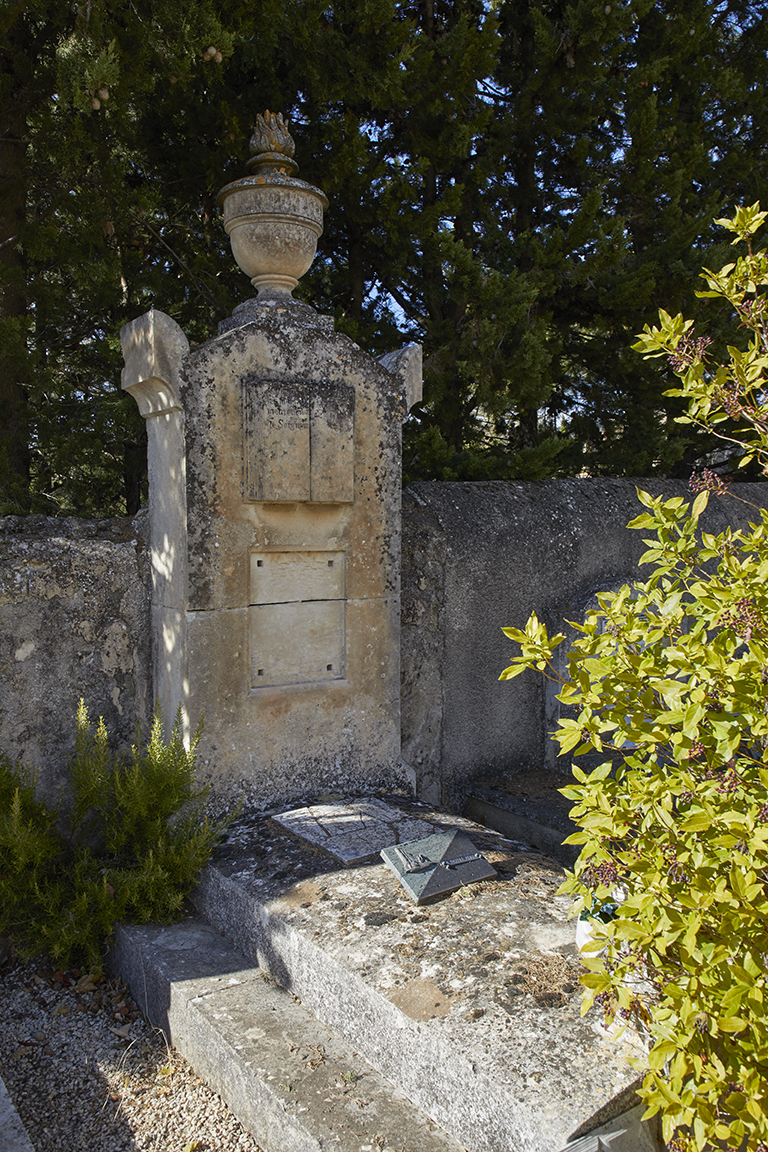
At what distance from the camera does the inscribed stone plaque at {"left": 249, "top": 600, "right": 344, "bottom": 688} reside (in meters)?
3.34

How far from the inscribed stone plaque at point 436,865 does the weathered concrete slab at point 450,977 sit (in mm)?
41

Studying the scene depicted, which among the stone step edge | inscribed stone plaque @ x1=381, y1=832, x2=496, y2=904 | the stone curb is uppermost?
inscribed stone plaque @ x1=381, y1=832, x2=496, y2=904

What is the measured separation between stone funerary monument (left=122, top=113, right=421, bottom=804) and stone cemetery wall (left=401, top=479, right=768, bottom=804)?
1.29 ft

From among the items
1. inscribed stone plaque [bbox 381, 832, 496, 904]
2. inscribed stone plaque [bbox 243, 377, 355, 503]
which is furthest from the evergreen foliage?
inscribed stone plaque [bbox 381, 832, 496, 904]

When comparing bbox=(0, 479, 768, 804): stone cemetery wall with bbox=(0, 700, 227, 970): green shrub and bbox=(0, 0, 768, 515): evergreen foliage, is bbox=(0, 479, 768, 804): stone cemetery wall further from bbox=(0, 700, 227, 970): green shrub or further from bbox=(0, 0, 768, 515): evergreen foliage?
bbox=(0, 0, 768, 515): evergreen foliage

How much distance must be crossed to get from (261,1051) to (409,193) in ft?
16.2

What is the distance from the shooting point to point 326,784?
3.53 metres

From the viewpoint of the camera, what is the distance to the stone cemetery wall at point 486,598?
4059 millimetres

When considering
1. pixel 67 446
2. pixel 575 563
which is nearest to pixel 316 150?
pixel 67 446

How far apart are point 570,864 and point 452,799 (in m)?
0.75

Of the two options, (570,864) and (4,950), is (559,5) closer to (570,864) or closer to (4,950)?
(570,864)

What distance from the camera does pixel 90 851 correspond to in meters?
3.13

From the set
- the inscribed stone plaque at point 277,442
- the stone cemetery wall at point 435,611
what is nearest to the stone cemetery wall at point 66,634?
the stone cemetery wall at point 435,611

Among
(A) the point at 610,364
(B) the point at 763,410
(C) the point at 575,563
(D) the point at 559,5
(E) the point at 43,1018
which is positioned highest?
(D) the point at 559,5
